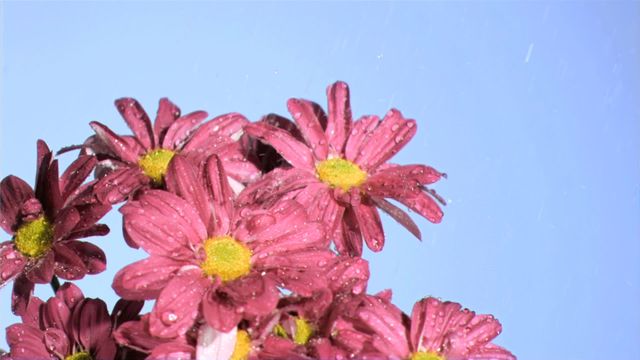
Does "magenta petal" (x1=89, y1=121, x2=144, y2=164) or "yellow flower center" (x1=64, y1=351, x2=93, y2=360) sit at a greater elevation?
"magenta petal" (x1=89, y1=121, x2=144, y2=164)

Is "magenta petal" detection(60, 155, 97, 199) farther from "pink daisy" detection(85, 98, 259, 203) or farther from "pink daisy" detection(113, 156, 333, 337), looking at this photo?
"pink daisy" detection(113, 156, 333, 337)

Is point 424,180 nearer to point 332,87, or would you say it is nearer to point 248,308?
point 332,87

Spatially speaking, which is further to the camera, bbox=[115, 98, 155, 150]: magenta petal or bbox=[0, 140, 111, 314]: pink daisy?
bbox=[115, 98, 155, 150]: magenta petal

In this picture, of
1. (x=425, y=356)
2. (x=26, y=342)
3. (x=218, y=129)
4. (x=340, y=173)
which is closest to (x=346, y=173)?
(x=340, y=173)

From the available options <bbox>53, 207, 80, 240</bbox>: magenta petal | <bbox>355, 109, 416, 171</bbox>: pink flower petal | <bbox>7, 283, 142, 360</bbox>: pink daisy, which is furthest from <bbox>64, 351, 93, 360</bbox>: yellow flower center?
<bbox>355, 109, 416, 171</bbox>: pink flower petal

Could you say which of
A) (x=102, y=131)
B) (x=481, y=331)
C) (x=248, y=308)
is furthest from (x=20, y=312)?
(x=481, y=331)

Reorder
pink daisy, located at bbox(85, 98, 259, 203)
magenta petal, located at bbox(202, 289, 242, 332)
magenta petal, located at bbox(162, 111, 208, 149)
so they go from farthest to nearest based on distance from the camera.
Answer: magenta petal, located at bbox(162, 111, 208, 149) → pink daisy, located at bbox(85, 98, 259, 203) → magenta petal, located at bbox(202, 289, 242, 332)

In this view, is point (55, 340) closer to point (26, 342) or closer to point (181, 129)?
point (26, 342)

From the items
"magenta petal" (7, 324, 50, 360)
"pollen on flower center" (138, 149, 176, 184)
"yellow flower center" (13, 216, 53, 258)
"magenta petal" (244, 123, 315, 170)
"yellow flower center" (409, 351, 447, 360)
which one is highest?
"magenta petal" (244, 123, 315, 170)
